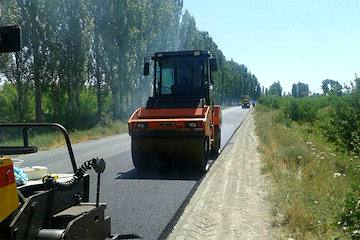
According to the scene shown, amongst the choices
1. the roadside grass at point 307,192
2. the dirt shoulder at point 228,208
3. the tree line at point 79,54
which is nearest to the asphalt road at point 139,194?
the dirt shoulder at point 228,208

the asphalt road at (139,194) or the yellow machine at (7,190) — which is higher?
the yellow machine at (7,190)

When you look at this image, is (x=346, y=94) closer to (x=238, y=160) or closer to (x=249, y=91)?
(x=238, y=160)

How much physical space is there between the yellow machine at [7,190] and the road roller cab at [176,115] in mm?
7067

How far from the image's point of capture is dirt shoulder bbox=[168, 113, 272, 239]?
5805mm

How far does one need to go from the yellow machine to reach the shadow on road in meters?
7.07

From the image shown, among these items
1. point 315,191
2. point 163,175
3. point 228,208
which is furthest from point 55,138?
point 315,191

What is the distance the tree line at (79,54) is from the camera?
25984mm

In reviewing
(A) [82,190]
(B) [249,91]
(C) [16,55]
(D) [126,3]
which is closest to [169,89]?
(A) [82,190]

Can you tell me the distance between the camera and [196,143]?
9.88 metres

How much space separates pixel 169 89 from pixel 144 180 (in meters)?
3.12

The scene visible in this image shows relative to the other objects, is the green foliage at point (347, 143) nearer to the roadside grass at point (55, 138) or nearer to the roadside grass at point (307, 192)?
the roadside grass at point (307, 192)

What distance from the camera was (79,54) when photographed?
97.1ft

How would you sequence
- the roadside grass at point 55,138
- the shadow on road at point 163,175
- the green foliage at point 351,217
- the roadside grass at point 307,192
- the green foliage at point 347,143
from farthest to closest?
the roadside grass at point 55,138
the shadow on road at point 163,175
the roadside grass at point 307,192
the green foliage at point 347,143
the green foliage at point 351,217

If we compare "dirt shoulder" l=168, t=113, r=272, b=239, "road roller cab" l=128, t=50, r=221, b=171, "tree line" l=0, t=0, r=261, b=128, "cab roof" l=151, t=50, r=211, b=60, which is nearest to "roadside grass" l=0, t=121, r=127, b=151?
"tree line" l=0, t=0, r=261, b=128
